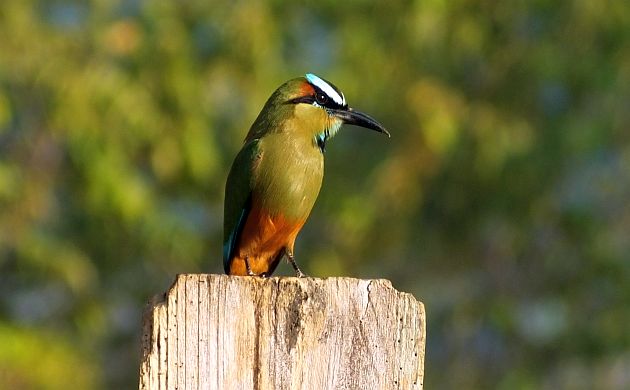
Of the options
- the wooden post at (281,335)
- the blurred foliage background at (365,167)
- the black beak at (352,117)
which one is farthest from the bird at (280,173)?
the blurred foliage background at (365,167)

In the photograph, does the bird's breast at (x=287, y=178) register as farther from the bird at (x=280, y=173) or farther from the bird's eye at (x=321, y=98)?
the bird's eye at (x=321, y=98)

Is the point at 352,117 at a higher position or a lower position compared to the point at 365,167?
lower

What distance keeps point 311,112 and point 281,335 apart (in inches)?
98.1

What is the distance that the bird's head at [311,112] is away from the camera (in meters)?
4.95

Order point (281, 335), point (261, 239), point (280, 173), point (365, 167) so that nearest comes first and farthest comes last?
point (281, 335)
point (280, 173)
point (261, 239)
point (365, 167)

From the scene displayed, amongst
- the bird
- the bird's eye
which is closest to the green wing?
the bird

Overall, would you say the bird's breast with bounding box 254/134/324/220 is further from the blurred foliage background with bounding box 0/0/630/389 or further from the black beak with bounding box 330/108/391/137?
the blurred foliage background with bounding box 0/0/630/389

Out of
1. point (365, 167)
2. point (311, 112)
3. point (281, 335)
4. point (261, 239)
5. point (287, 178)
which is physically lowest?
point (281, 335)

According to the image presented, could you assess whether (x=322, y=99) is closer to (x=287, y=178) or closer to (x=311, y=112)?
(x=311, y=112)

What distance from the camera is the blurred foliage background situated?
8.21 m

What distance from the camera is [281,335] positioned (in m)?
2.59

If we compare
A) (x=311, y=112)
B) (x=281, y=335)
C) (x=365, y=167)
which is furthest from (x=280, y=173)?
(x=365, y=167)

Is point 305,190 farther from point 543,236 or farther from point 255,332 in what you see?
point 543,236

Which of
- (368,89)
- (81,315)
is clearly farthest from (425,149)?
(81,315)
